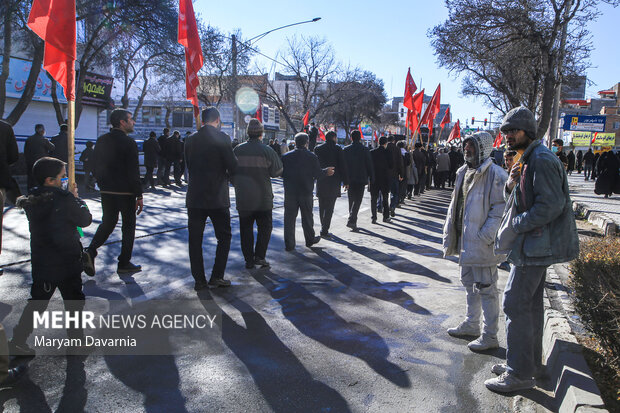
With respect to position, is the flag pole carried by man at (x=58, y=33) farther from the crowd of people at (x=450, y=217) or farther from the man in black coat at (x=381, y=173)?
the man in black coat at (x=381, y=173)

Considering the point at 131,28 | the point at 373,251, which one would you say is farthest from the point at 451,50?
the point at 373,251

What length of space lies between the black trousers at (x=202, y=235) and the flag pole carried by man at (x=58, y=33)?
186 cm

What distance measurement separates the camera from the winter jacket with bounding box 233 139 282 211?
668 cm

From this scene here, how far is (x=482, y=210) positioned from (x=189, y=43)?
15.9ft

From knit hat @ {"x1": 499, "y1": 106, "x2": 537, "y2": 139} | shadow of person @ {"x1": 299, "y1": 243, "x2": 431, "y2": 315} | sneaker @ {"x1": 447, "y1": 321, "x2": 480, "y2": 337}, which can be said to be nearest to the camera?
knit hat @ {"x1": 499, "y1": 106, "x2": 537, "y2": 139}

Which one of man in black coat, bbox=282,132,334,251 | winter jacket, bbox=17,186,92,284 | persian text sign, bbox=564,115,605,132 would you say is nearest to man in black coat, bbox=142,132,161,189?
man in black coat, bbox=282,132,334,251

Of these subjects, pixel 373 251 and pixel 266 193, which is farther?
pixel 373 251

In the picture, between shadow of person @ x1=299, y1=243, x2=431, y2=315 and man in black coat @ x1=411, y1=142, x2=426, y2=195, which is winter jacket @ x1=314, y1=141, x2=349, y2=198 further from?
man in black coat @ x1=411, y1=142, x2=426, y2=195

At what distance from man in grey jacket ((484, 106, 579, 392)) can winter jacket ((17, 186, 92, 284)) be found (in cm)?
304

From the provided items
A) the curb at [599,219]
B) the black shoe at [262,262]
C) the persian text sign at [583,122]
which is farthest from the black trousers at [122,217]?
the persian text sign at [583,122]

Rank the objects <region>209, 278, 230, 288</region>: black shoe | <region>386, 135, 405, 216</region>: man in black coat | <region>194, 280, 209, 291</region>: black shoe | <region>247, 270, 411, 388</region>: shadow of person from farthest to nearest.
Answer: <region>386, 135, 405, 216</region>: man in black coat
<region>209, 278, 230, 288</region>: black shoe
<region>194, 280, 209, 291</region>: black shoe
<region>247, 270, 411, 388</region>: shadow of person

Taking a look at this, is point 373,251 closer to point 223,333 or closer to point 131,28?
point 223,333

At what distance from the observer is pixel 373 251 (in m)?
8.31

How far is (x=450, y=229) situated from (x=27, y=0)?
15.2m
